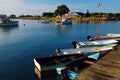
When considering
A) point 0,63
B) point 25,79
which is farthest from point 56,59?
point 0,63

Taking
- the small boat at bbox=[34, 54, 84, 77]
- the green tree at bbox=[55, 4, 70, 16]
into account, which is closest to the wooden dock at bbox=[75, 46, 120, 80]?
the small boat at bbox=[34, 54, 84, 77]

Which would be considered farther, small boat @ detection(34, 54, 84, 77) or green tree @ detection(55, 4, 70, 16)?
green tree @ detection(55, 4, 70, 16)

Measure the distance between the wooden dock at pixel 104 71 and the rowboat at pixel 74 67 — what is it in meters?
2.02

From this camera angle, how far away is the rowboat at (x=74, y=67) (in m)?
16.5

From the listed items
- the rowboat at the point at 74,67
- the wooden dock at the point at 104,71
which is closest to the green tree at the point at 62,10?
the rowboat at the point at 74,67

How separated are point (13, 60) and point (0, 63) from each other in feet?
Result: 7.00

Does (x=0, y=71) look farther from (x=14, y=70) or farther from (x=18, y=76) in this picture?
(x=18, y=76)

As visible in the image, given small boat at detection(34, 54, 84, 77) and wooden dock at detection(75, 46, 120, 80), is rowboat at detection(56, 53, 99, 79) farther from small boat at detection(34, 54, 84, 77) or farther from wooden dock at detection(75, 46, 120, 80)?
wooden dock at detection(75, 46, 120, 80)

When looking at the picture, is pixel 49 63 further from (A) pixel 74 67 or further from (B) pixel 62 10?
(B) pixel 62 10

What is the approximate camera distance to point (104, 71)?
46.1 ft

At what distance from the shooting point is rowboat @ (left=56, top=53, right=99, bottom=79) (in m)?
16.5

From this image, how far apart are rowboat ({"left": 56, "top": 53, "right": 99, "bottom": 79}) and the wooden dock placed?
2.02 metres

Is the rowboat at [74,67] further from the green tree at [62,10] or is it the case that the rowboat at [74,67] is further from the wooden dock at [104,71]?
the green tree at [62,10]

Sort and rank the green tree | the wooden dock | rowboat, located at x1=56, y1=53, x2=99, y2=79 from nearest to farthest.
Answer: the wooden dock, rowboat, located at x1=56, y1=53, x2=99, y2=79, the green tree
